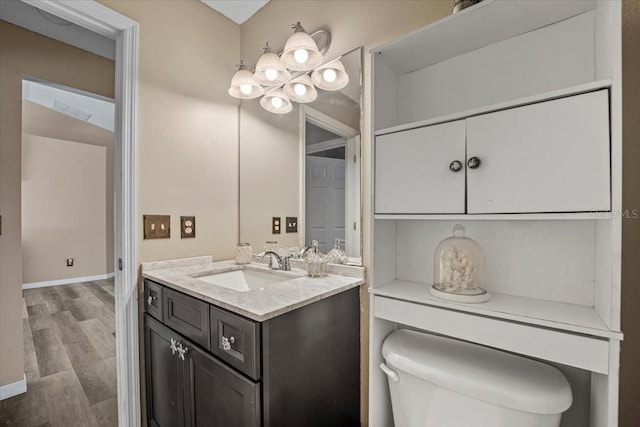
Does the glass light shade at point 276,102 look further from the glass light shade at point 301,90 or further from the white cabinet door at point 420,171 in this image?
the white cabinet door at point 420,171

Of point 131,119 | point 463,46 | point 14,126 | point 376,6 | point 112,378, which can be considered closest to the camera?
point 463,46

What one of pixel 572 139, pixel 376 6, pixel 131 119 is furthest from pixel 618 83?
pixel 131 119

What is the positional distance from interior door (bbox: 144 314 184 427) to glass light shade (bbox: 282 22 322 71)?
1.37 metres

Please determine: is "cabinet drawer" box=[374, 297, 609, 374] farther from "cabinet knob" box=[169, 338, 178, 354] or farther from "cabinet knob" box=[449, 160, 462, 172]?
"cabinet knob" box=[169, 338, 178, 354]

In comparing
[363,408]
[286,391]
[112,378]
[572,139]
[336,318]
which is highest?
[572,139]

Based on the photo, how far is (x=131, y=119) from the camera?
145cm

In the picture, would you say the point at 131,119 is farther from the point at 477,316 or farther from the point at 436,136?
the point at 477,316

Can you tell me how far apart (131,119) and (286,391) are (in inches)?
57.4

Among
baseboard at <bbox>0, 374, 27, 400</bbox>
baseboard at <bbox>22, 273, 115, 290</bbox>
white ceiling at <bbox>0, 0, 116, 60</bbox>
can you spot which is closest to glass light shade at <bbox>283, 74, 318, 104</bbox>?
white ceiling at <bbox>0, 0, 116, 60</bbox>

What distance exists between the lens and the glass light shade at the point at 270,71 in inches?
Result: 58.9

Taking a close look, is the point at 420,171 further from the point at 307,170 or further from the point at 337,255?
the point at 307,170

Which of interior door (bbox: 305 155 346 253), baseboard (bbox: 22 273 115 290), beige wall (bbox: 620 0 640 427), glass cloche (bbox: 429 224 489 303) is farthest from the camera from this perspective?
baseboard (bbox: 22 273 115 290)

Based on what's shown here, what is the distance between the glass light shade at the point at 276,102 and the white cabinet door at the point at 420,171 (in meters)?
0.86

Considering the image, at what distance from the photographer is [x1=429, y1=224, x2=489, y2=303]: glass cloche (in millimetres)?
919
